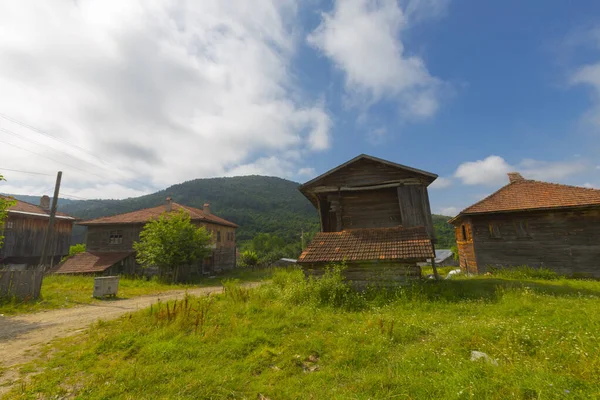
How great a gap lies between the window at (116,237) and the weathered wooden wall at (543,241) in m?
31.0

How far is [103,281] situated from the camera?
13695mm

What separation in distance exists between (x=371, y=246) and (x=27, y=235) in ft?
111

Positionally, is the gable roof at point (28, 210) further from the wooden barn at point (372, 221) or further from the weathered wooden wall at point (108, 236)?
the wooden barn at point (372, 221)

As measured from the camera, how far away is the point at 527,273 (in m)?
15.4

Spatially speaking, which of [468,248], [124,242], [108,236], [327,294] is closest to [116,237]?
[108,236]

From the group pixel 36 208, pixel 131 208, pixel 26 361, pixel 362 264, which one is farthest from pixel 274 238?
pixel 26 361

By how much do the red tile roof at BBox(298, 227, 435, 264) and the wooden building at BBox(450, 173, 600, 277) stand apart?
7.85 m

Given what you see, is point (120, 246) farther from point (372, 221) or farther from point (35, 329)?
point (372, 221)

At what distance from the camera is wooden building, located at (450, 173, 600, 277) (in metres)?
15.3

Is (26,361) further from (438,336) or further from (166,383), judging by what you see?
(438,336)

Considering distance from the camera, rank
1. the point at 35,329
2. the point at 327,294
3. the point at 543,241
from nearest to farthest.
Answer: the point at 35,329, the point at 327,294, the point at 543,241

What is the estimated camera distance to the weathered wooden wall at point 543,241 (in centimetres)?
1528

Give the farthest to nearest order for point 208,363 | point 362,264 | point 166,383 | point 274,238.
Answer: point 274,238 < point 362,264 < point 208,363 < point 166,383

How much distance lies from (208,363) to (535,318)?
8012mm
